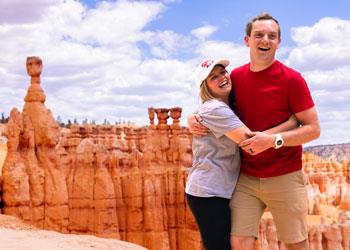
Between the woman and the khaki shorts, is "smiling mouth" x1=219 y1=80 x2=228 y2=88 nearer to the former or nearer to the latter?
the woman

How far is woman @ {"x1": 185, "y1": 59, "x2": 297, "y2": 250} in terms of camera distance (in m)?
4.72

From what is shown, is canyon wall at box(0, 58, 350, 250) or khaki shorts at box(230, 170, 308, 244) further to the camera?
canyon wall at box(0, 58, 350, 250)

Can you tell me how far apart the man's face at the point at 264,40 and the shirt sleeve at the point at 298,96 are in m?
0.28

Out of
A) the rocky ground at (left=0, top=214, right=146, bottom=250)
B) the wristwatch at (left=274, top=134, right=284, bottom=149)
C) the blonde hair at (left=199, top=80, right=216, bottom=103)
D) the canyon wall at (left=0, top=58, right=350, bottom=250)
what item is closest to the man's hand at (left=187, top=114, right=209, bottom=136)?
the blonde hair at (left=199, top=80, right=216, bottom=103)

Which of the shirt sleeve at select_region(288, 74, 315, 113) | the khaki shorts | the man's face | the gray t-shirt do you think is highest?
the man's face

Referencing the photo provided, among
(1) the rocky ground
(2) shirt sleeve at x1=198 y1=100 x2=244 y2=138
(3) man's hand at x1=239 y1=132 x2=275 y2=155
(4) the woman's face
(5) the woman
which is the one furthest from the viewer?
(1) the rocky ground

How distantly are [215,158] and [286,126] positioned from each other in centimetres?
61

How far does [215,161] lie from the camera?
15.6ft

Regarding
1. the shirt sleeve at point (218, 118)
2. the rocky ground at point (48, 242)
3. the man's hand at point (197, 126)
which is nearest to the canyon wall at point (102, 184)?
the rocky ground at point (48, 242)

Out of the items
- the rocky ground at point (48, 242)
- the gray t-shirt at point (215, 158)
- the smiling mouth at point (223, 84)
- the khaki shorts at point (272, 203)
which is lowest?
the rocky ground at point (48, 242)

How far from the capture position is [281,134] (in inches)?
181

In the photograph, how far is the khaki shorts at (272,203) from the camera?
4.80 metres

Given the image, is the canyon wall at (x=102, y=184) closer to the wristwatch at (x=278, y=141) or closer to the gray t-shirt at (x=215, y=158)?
the gray t-shirt at (x=215, y=158)

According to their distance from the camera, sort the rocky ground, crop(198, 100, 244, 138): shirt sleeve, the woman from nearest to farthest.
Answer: crop(198, 100, 244, 138): shirt sleeve < the woman < the rocky ground
